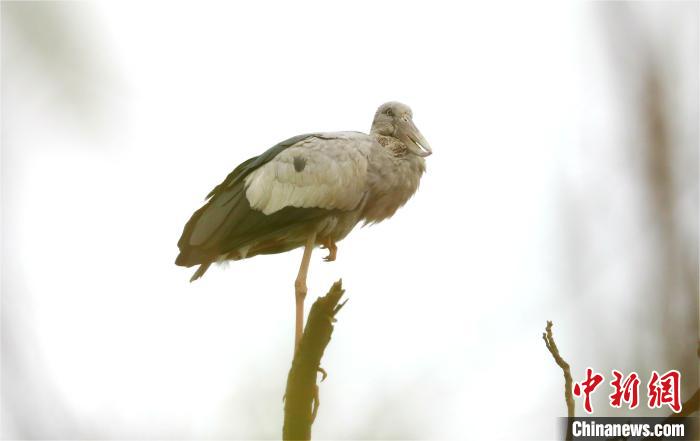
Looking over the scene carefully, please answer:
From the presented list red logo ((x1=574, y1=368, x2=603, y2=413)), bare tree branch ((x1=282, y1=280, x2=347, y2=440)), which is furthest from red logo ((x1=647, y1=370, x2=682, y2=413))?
bare tree branch ((x1=282, y1=280, x2=347, y2=440))

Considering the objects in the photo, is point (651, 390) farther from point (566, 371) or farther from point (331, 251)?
point (331, 251)

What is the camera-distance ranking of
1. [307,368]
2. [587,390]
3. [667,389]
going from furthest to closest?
[587,390] → [307,368] → [667,389]

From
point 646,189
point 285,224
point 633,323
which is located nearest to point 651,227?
point 646,189

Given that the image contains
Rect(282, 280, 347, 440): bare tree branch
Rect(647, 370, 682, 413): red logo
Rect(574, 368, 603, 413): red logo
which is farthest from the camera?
Rect(574, 368, 603, 413): red logo

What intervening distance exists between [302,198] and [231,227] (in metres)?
0.63

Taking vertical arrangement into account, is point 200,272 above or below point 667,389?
above

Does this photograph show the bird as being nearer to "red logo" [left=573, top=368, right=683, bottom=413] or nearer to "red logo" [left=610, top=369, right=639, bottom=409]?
"red logo" [left=573, top=368, right=683, bottom=413]

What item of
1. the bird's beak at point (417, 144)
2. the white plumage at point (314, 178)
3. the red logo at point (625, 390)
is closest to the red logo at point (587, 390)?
the red logo at point (625, 390)

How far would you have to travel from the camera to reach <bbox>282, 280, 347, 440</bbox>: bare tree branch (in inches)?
164

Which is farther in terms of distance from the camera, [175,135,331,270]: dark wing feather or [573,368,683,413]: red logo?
[175,135,331,270]: dark wing feather

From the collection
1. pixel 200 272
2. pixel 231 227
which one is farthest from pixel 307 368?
pixel 200 272

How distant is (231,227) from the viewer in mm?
6676

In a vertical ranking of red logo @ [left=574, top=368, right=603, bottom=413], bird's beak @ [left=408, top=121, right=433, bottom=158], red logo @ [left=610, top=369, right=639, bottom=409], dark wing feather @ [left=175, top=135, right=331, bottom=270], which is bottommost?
red logo @ [left=574, top=368, right=603, bottom=413]

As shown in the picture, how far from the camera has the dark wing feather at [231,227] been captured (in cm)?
667
